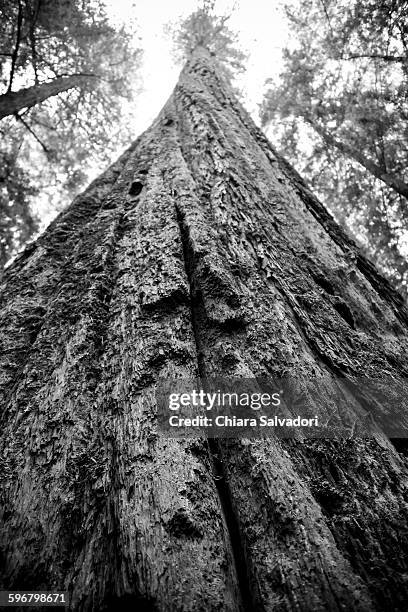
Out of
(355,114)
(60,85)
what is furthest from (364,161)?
(60,85)

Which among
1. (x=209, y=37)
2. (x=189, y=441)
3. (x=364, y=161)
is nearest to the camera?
(x=189, y=441)

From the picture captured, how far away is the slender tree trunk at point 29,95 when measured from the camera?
5695mm

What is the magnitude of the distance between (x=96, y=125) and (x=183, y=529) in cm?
1094

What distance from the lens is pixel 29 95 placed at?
6.24 m

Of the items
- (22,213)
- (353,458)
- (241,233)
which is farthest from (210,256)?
(22,213)

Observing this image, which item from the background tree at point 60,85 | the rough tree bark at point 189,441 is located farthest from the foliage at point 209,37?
the rough tree bark at point 189,441

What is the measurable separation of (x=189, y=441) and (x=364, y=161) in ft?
26.5

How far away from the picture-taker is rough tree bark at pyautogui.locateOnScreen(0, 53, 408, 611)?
1.04 metres

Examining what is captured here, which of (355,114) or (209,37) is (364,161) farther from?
(209,37)

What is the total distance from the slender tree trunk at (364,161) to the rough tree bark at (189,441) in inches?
216

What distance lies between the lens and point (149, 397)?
146 centimetres

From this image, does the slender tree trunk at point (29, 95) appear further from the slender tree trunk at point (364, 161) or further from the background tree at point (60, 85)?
the slender tree trunk at point (364, 161)

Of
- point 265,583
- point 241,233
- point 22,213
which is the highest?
point 22,213

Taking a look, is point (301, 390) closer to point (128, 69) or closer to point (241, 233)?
point (241, 233)
